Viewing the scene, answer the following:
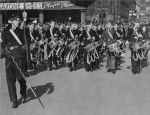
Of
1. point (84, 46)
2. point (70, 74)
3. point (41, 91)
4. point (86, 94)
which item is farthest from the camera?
point (84, 46)

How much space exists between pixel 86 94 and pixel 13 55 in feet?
7.49

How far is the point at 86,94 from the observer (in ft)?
33.2

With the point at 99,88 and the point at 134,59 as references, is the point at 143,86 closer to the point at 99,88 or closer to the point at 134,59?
the point at 99,88

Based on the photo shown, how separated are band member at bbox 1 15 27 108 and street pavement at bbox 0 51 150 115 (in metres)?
0.53

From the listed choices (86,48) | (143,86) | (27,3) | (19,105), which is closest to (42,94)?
(19,105)

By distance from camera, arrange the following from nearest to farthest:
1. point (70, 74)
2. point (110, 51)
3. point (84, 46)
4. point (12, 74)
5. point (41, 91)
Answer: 1. point (12, 74)
2. point (41, 91)
3. point (70, 74)
4. point (110, 51)
5. point (84, 46)

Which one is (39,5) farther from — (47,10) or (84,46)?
(84,46)

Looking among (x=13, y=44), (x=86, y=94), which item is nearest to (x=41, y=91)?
(x=86, y=94)

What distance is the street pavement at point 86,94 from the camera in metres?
8.50

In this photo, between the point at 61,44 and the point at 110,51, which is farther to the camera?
the point at 61,44

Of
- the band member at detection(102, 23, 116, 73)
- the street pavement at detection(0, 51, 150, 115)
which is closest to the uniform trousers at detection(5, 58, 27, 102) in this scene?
the street pavement at detection(0, 51, 150, 115)

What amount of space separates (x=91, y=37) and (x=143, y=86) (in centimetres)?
393

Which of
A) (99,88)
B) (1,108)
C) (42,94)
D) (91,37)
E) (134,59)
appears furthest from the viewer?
(91,37)

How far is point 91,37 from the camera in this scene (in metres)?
14.5
